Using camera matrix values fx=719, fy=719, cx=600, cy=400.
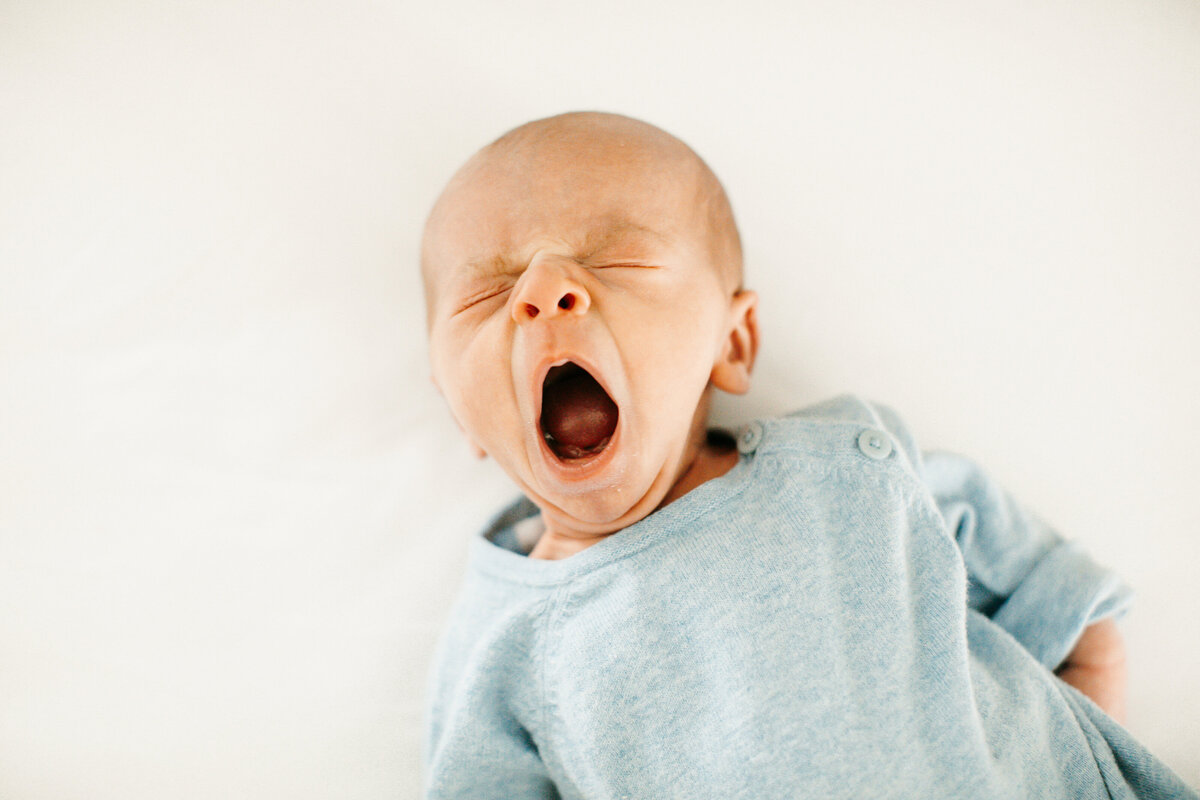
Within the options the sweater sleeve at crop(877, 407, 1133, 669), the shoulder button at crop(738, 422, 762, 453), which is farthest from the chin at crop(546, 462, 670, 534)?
the sweater sleeve at crop(877, 407, 1133, 669)

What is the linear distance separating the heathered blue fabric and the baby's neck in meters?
0.05

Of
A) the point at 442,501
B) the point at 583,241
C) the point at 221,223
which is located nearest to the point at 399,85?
the point at 221,223

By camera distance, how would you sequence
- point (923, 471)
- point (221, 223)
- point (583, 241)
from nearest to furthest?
point (583, 241) < point (923, 471) < point (221, 223)

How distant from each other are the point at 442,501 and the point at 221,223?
1.77 ft

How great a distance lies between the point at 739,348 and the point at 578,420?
263 mm

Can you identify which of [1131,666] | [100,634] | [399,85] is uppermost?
[399,85]

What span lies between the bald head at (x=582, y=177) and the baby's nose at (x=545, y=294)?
4.5 inches

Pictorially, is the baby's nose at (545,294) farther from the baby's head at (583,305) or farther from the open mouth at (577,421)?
the open mouth at (577,421)

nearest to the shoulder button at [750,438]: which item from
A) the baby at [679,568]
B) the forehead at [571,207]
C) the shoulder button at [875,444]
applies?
the baby at [679,568]

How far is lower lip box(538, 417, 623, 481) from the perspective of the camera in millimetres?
776

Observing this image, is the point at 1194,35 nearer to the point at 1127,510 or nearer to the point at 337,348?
the point at 1127,510

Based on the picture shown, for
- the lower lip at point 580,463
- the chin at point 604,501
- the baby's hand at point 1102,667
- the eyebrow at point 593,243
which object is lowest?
the baby's hand at point 1102,667

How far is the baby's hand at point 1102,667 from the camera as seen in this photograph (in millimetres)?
988

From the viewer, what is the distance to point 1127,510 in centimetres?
104
